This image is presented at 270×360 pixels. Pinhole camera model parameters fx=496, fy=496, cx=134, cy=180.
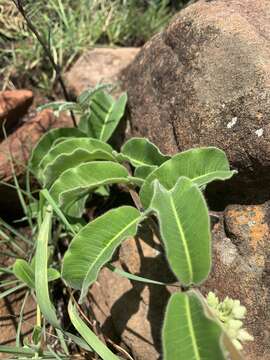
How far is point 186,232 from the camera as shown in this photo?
1.71 m

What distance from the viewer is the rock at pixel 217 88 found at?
2023mm

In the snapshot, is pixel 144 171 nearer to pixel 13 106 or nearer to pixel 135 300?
pixel 135 300

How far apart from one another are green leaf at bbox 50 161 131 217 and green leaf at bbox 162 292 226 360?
0.70 meters

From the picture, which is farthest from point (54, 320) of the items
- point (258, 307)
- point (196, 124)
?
point (196, 124)

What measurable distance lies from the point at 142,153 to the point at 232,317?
98cm

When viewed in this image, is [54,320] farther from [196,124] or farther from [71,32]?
[71,32]

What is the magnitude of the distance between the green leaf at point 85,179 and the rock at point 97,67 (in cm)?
94

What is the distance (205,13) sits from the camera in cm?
234

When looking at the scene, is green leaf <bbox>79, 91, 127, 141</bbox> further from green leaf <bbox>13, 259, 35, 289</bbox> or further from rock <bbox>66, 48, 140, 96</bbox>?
green leaf <bbox>13, 259, 35, 289</bbox>

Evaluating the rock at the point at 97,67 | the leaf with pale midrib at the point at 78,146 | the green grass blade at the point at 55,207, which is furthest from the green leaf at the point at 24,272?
the rock at the point at 97,67

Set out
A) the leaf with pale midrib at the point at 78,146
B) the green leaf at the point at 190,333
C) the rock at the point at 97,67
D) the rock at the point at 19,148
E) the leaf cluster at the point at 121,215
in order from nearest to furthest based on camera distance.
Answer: the green leaf at the point at 190,333 < the leaf cluster at the point at 121,215 < the leaf with pale midrib at the point at 78,146 < the rock at the point at 19,148 < the rock at the point at 97,67

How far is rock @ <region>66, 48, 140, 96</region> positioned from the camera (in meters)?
3.10

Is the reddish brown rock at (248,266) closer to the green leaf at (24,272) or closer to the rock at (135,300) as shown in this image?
the rock at (135,300)

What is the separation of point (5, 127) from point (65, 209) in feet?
3.00
